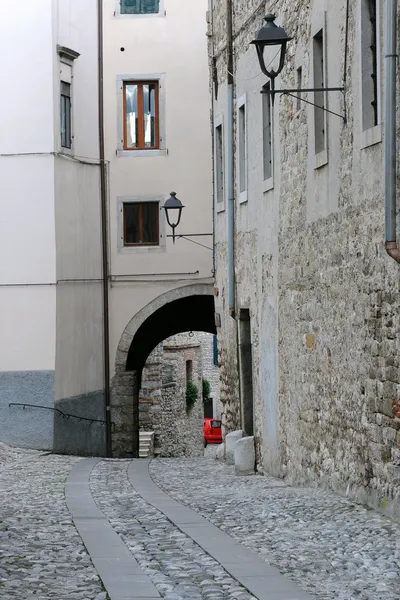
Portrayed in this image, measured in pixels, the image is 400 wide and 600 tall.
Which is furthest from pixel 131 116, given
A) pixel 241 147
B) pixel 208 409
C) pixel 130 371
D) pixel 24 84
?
pixel 208 409

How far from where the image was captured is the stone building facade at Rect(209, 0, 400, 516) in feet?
31.3

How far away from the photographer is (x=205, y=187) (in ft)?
76.8

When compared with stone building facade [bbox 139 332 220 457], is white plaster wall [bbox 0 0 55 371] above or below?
above

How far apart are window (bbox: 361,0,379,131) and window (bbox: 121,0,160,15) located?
13.9 m

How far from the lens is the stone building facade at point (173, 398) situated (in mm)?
28953

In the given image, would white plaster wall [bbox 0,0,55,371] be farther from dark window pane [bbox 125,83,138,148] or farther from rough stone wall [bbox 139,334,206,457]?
rough stone wall [bbox 139,334,206,457]

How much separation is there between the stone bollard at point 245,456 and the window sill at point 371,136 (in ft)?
22.0

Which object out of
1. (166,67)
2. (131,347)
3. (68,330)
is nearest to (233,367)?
(68,330)

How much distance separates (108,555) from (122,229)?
16.0 m

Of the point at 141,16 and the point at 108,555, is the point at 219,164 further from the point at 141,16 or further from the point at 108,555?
the point at 108,555

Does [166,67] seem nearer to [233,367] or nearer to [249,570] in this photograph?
[233,367]

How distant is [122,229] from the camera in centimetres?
2328

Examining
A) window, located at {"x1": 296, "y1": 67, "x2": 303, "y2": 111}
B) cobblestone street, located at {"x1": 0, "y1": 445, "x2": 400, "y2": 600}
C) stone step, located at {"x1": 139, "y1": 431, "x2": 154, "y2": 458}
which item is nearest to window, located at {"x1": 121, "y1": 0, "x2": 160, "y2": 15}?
stone step, located at {"x1": 139, "y1": 431, "x2": 154, "y2": 458}

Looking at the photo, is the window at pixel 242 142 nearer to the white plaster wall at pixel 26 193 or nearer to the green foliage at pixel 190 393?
the white plaster wall at pixel 26 193
